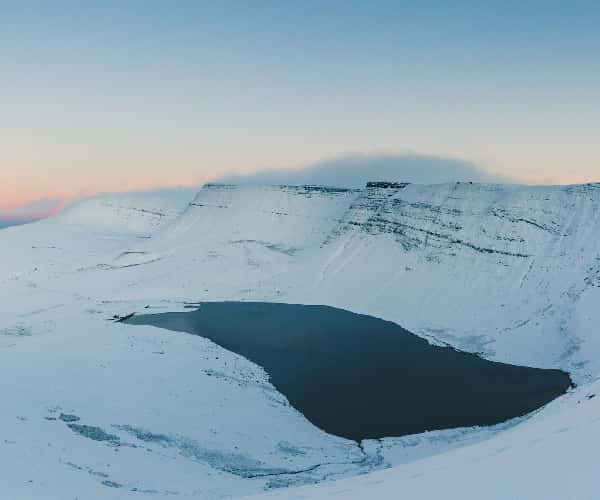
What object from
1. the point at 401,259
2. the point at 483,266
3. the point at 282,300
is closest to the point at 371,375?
the point at 282,300

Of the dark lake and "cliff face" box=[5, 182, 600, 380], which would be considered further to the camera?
"cliff face" box=[5, 182, 600, 380]

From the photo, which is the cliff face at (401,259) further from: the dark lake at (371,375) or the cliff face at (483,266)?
the dark lake at (371,375)

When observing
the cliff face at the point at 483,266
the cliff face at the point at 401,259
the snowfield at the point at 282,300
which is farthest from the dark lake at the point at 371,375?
the cliff face at the point at 483,266

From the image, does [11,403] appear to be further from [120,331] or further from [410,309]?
[410,309]

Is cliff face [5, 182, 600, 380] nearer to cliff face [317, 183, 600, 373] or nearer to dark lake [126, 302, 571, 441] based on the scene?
cliff face [317, 183, 600, 373]

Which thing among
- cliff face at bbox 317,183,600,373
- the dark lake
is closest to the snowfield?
cliff face at bbox 317,183,600,373

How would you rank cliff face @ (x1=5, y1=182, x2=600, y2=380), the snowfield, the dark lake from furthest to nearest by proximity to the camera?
cliff face @ (x1=5, y1=182, x2=600, y2=380), the dark lake, the snowfield
